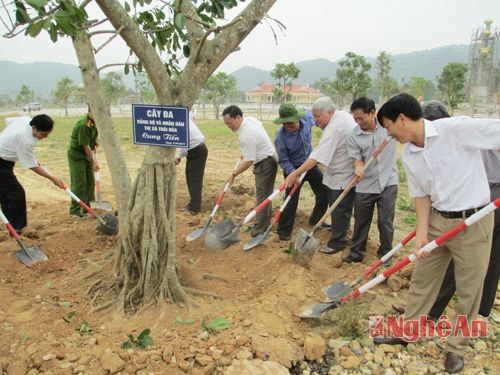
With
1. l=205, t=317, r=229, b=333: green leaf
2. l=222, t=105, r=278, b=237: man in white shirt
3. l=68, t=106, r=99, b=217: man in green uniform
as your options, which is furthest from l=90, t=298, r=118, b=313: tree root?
l=68, t=106, r=99, b=217: man in green uniform

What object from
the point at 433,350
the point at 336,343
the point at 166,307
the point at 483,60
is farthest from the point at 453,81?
the point at 166,307

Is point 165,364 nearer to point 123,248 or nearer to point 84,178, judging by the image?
point 123,248

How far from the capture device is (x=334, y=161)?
4.32 m

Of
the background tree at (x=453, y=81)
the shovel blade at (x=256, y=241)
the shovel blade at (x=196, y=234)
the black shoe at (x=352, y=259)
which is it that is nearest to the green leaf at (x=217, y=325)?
the shovel blade at (x=256, y=241)

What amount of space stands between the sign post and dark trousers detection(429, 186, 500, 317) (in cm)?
220

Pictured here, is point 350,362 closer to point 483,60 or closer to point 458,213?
point 458,213

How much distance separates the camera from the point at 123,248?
347cm

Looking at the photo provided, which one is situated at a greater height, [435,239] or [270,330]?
[435,239]

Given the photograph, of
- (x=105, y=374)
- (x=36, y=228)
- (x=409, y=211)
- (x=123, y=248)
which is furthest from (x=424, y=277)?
(x=36, y=228)

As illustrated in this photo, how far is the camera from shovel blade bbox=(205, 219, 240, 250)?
14.5 ft

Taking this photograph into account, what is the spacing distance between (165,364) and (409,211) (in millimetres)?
4818

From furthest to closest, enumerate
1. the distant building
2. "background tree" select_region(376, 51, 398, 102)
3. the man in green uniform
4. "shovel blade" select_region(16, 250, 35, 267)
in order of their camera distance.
Answer: the distant building, "background tree" select_region(376, 51, 398, 102), the man in green uniform, "shovel blade" select_region(16, 250, 35, 267)

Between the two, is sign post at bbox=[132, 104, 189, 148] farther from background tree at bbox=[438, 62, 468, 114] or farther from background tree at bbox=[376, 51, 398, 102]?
background tree at bbox=[376, 51, 398, 102]

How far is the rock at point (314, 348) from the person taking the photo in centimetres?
267
